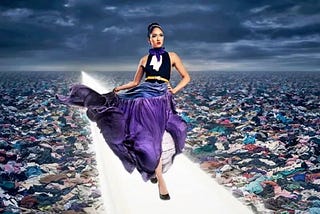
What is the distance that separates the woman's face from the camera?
446 centimetres

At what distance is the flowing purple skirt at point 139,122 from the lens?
178 inches

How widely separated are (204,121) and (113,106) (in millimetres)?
8565

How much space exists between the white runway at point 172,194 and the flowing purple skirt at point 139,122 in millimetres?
384

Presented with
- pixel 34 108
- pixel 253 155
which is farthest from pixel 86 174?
pixel 34 108

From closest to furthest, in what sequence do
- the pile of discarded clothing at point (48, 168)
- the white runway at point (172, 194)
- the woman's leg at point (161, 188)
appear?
1. the white runway at point (172, 194)
2. the woman's leg at point (161, 188)
3. the pile of discarded clothing at point (48, 168)

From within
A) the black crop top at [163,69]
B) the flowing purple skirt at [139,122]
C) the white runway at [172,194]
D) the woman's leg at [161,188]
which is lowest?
the white runway at [172,194]

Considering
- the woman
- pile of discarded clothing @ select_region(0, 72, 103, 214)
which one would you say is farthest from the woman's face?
pile of discarded clothing @ select_region(0, 72, 103, 214)

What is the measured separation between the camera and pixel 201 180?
5762 millimetres

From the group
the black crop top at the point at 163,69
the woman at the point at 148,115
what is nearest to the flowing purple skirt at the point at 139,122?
the woman at the point at 148,115

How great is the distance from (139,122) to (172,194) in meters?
1.09

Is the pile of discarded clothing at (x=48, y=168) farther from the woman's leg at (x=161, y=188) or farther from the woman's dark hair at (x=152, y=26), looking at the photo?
the woman's dark hair at (x=152, y=26)

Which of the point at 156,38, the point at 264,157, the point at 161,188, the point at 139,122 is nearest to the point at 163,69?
the point at 156,38

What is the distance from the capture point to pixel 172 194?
4887 millimetres

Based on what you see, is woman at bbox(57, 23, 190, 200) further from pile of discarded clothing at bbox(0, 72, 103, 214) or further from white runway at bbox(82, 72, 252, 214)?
pile of discarded clothing at bbox(0, 72, 103, 214)
